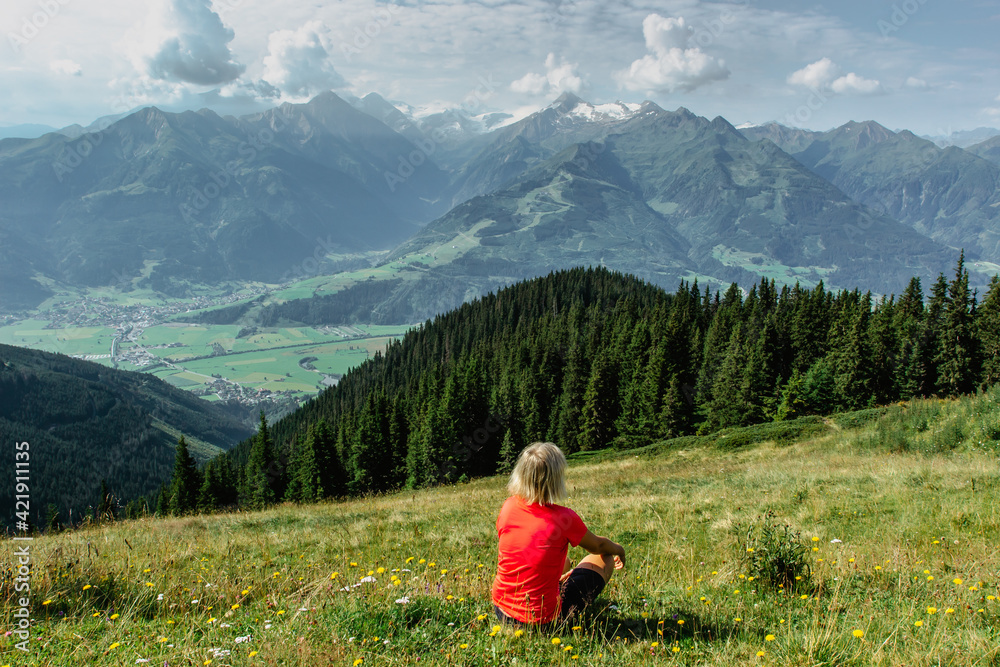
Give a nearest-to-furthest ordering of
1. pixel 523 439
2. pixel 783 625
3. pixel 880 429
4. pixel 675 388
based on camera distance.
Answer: pixel 783 625 → pixel 880 429 → pixel 675 388 → pixel 523 439

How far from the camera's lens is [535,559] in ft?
19.7

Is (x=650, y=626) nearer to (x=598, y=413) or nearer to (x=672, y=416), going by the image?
(x=672, y=416)

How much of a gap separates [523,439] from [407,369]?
84.3 meters

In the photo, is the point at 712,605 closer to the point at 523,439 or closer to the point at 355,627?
the point at 355,627

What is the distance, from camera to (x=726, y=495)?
1581cm

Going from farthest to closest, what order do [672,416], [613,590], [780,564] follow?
[672,416] < [613,590] < [780,564]

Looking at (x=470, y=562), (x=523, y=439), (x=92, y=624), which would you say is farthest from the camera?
(x=523, y=439)

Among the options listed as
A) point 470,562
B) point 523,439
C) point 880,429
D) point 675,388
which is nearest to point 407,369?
point 523,439

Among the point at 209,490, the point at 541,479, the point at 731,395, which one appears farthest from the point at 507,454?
the point at 541,479

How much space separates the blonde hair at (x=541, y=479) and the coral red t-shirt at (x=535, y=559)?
16 centimetres

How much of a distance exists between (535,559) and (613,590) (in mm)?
2630

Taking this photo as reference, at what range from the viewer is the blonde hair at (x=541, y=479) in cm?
606

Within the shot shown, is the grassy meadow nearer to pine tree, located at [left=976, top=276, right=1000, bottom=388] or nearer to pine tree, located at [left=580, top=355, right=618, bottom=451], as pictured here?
pine tree, located at [left=976, top=276, right=1000, bottom=388]

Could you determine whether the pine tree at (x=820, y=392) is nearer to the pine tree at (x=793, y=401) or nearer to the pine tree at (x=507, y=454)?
the pine tree at (x=793, y=401)
